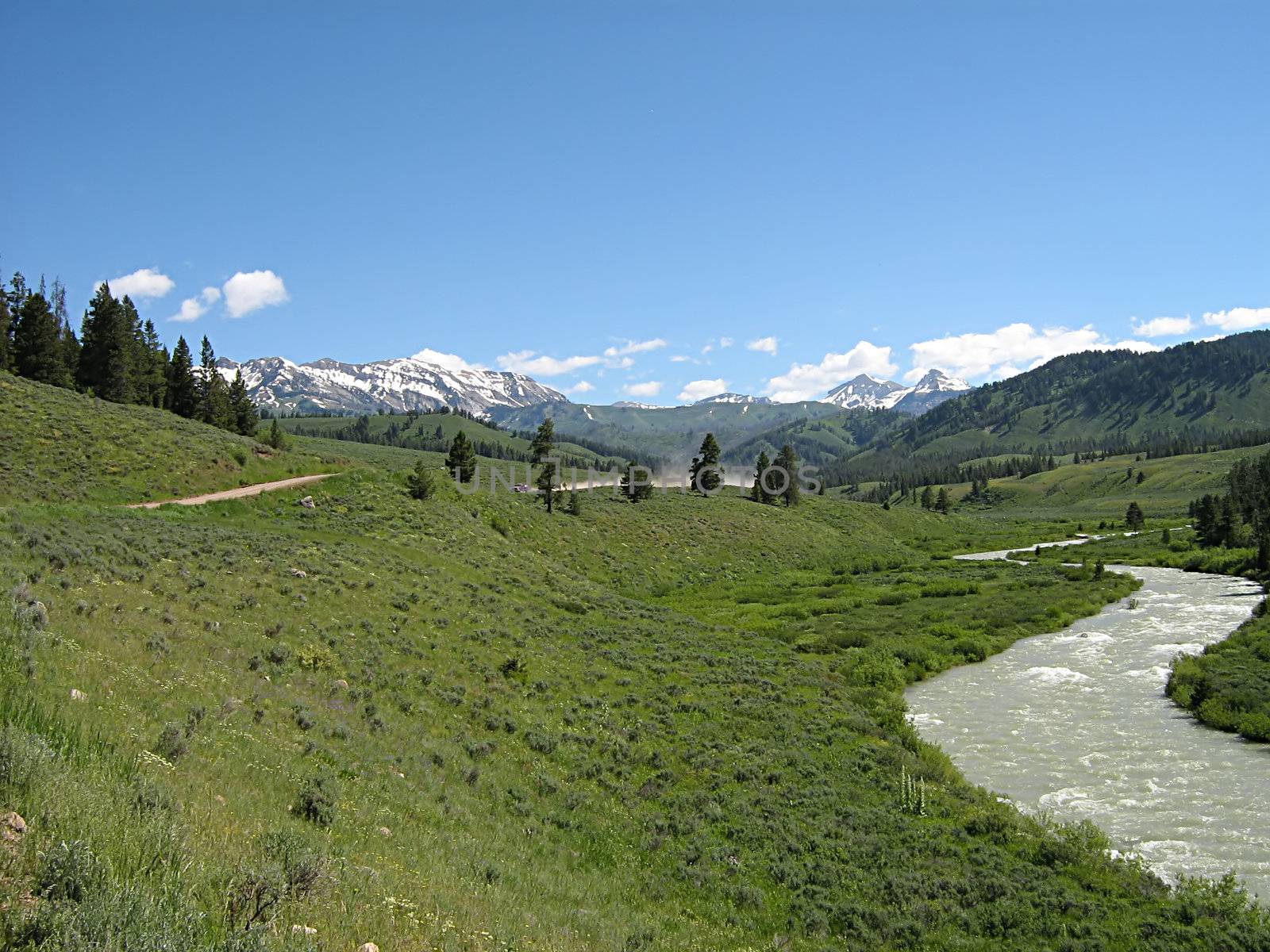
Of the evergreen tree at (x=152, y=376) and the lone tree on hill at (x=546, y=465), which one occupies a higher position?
the evergreen tree at (x=152, y=376)

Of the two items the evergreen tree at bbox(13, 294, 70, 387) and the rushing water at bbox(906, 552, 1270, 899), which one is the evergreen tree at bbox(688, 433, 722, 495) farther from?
the evergreen tree at bbox(13, 294, 70, 387)

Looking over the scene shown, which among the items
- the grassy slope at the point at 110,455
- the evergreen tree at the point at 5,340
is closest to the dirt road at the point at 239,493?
the grassy slope at the point at 110,455

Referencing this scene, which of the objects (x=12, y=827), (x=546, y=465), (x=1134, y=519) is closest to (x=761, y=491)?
(x=546, y=465)

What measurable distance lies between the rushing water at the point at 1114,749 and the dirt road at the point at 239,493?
42.3 meters

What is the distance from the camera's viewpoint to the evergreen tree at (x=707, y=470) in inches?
4267

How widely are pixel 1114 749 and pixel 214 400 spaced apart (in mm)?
91683

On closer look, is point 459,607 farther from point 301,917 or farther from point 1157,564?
point 1157,564

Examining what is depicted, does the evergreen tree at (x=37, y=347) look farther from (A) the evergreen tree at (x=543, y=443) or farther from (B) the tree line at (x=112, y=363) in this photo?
(A) the evergreen tree at (x=543, y=443)

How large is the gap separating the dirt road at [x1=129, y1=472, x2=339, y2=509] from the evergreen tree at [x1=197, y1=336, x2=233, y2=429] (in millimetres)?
34490

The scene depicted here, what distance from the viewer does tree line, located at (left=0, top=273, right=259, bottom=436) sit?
231ft

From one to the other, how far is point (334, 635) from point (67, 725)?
1503 cm

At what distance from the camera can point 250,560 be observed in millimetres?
29578

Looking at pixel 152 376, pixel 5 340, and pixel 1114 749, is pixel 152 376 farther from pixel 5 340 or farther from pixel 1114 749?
pixel 1114 749

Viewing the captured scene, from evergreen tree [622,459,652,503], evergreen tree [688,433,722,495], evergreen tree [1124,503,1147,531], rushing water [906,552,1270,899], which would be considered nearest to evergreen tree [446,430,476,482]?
evergreen tree [622,459,652,503]
